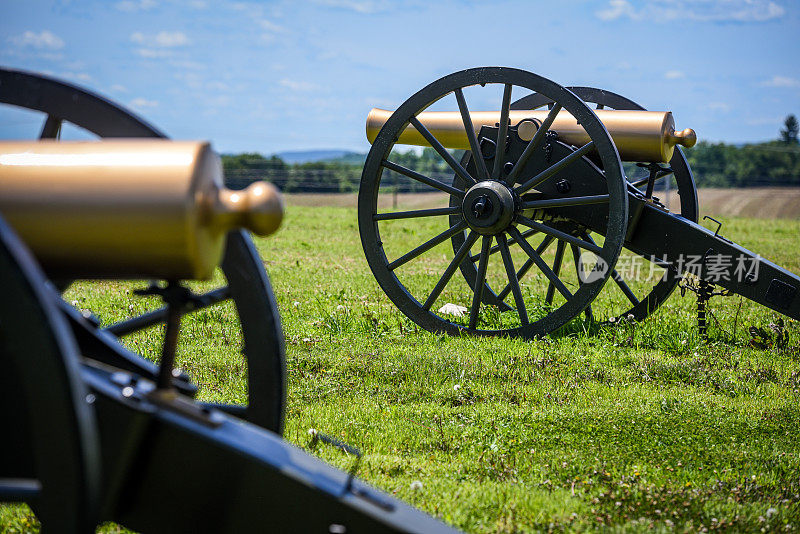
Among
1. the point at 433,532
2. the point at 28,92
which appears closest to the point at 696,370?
the point at 433,532

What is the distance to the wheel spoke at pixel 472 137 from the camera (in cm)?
536

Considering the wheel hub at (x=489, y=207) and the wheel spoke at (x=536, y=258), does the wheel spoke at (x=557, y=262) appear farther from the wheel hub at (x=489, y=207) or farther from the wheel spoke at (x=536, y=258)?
the wheel hub at (x=489, y=207)

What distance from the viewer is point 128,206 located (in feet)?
6.15

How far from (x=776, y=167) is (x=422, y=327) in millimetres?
61748

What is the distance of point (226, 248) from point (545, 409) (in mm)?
2129

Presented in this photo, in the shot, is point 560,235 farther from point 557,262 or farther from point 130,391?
point 130,391

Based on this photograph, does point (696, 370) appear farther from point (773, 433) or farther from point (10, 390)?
point (10, 390)

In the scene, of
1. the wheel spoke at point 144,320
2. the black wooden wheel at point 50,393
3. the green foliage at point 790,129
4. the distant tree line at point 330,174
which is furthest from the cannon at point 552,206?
the green foliage at point 790,129

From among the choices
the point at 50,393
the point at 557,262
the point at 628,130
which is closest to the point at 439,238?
the point at 557,262

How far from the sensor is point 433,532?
1880 mm

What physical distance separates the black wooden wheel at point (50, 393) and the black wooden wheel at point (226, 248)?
0.72 metres

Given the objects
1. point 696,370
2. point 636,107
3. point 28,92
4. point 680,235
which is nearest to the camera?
point 28,92

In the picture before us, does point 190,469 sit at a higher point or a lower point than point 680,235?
lower

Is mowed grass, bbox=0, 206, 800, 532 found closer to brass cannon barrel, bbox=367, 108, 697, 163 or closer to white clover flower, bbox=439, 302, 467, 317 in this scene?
white clover flower, bbox=439, 302, 467, 317
